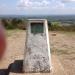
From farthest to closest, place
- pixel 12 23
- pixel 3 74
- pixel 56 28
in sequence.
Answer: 1. pixel 12 23
2. pixel 56 28
3. pixel 3 74

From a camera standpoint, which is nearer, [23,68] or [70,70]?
[23,68]

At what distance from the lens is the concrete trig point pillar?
6.82m

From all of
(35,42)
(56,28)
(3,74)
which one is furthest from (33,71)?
(56,28)

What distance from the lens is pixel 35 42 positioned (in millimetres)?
6863

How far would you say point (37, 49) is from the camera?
6832 millimetres

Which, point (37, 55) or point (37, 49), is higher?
point (37, 49)

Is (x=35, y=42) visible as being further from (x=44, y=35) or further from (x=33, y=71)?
(x=33, y=71)

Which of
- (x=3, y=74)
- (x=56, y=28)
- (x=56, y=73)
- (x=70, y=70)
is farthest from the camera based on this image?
(x=56, y=28)

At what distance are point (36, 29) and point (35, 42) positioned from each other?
0.32 metres

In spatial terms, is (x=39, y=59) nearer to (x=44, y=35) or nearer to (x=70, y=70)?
(x=44, y=35)

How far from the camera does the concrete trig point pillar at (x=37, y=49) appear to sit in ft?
22.4

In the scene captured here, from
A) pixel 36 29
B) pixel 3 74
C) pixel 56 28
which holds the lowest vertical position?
pixel 3 74

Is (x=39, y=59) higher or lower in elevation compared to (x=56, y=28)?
lower

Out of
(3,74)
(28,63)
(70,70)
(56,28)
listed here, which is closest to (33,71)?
(28,63)
